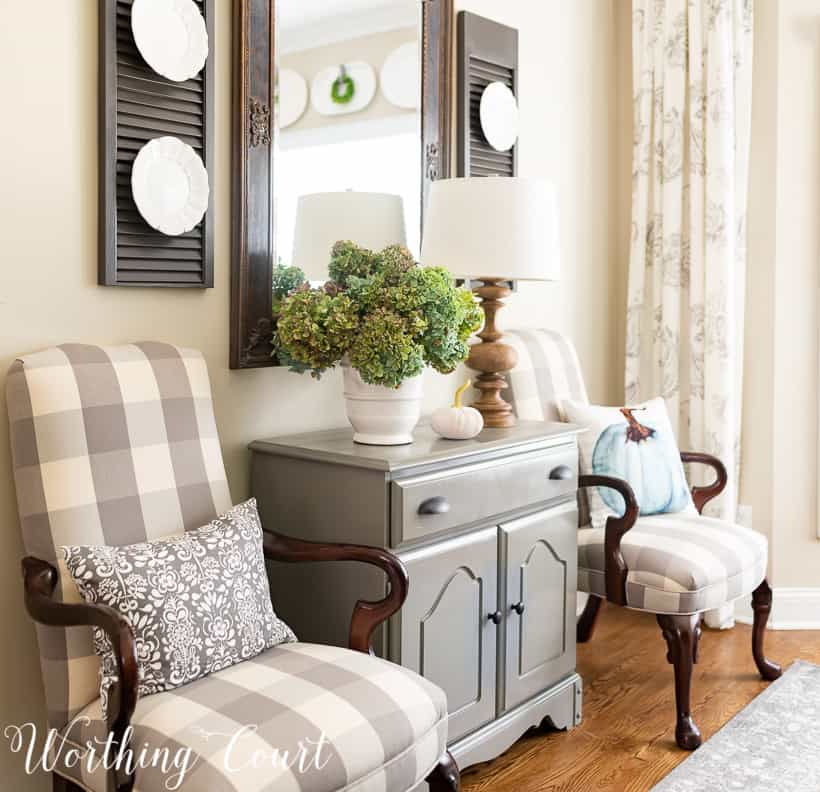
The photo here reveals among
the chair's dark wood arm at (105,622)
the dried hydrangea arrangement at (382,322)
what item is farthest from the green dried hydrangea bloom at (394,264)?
the chair's dark wood arm at (105,622)

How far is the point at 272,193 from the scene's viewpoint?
2438 mm

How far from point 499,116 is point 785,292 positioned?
4.19ft

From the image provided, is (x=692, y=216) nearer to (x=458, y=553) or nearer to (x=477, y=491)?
(x=477, y=491)

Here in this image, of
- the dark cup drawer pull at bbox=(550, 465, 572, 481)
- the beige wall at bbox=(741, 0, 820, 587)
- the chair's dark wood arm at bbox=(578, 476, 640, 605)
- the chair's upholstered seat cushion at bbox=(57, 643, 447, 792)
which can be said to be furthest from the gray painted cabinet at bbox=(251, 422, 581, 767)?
the beige wall at bbox=(741, 0, 820, 587)

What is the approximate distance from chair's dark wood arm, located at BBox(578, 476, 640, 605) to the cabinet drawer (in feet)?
0.48

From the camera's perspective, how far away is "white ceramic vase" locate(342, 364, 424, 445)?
2305 millimetres

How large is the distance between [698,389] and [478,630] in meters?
1.61

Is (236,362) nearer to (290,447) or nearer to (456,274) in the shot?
(290,447)

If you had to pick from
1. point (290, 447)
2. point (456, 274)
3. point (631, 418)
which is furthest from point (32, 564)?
point (631, 418)

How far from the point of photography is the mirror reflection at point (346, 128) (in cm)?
247

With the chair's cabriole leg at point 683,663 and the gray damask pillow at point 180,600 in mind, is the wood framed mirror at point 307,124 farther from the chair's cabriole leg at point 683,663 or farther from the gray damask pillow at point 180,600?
the chair's cabriole leg at point 683,663

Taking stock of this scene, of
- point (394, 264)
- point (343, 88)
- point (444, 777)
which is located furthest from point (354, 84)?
point (444, 777)

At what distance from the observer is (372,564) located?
2051 mm

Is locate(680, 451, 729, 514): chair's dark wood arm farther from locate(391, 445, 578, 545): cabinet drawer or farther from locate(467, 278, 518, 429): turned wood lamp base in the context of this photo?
locate(467, 278, 518, 429): turned wood lamp base
